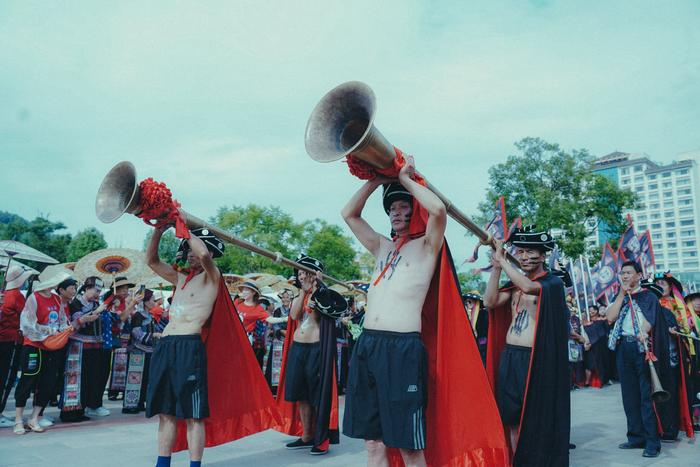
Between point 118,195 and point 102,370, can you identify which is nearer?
point 118,195

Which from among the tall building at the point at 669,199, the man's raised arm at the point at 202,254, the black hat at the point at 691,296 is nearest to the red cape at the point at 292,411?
the man's raised arm at the point at 202,254

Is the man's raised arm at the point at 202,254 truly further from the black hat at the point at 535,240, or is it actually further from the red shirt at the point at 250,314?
the red shirt at the point at 250,314

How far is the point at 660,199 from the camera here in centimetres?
13012

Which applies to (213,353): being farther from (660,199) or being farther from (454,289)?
(660,199)

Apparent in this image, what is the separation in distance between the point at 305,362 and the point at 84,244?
4699 centimetres

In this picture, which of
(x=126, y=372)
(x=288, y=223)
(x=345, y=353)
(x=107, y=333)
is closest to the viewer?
(x=107, y=333)

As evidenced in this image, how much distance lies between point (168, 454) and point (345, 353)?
824 centimetres

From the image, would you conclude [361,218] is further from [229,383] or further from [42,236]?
[42,236]

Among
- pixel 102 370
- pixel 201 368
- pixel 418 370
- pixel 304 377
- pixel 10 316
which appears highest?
pixel 10 316

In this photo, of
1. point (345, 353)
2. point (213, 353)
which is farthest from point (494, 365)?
point (345, 353)

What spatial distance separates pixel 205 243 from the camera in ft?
16.4

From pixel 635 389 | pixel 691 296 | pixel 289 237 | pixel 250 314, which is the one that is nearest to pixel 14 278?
pixel 250 314

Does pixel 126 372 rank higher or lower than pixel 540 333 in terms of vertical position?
lower

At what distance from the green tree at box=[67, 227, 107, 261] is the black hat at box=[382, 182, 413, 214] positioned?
47.2 metres
